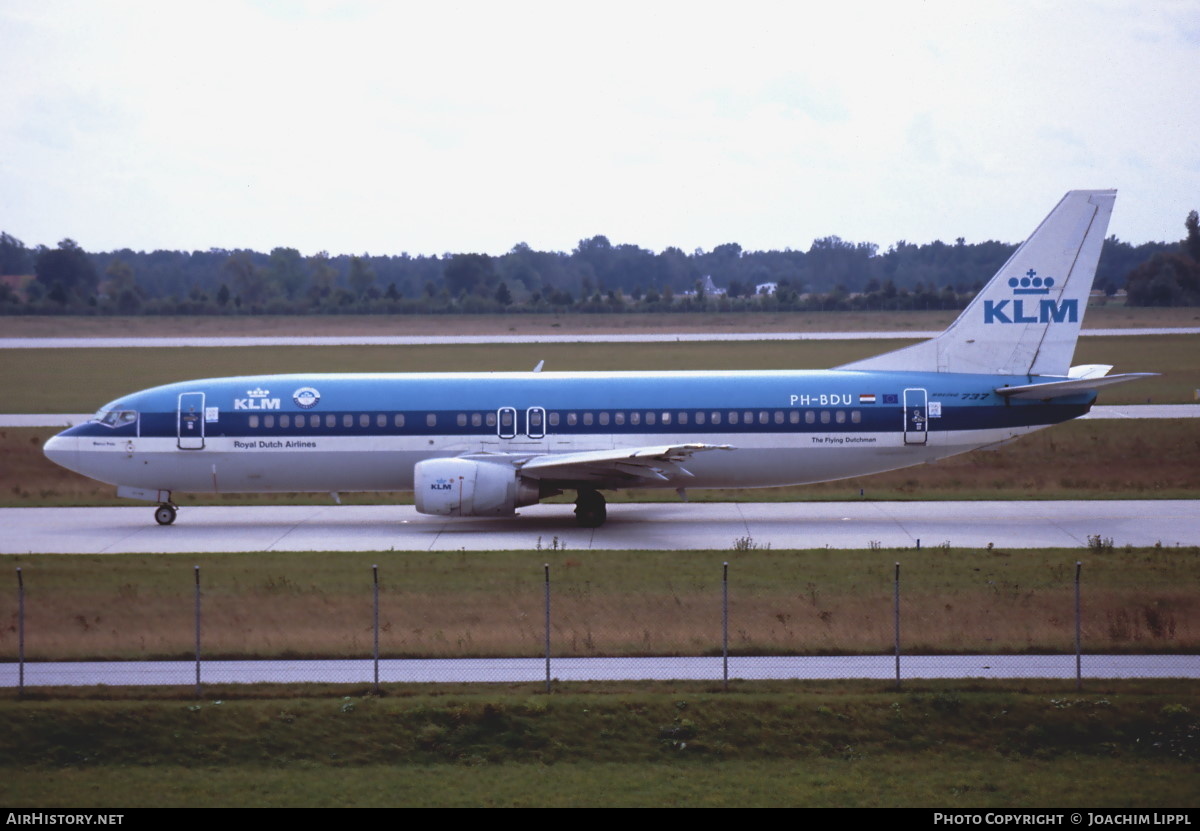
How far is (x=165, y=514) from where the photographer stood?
113ft

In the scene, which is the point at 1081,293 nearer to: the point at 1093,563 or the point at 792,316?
the point at 1093,563

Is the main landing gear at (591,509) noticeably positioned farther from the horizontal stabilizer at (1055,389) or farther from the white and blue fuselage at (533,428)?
the horizontal stabilizer at (1055,389)

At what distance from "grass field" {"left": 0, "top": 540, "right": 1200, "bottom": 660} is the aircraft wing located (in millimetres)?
3536

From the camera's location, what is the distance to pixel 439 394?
34125 millimetres

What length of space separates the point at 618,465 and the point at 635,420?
194cm

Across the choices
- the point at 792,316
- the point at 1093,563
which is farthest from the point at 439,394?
the point at 792,316

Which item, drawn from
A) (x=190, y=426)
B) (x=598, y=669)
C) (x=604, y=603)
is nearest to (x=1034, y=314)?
(x=604, y=603)

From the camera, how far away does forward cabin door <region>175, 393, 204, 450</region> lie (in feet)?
111

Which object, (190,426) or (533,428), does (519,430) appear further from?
(190,426)

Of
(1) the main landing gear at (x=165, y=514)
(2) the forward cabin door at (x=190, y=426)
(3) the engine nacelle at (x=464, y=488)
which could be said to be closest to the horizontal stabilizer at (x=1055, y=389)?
(3) the engine nacelle at (x=464, y=488)

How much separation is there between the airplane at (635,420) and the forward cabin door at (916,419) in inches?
1.4

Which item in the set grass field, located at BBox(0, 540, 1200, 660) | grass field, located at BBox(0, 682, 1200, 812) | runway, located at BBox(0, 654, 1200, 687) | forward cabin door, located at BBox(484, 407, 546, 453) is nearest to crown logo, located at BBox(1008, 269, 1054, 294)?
grass field, located at BBox(0, 540, 1200, 660)

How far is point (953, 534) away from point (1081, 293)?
Result: 772 cm

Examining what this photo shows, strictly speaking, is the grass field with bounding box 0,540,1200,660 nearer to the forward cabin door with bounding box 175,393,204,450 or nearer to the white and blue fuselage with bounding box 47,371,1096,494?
the white and blue fuselage with bounding box 47,371,1096,494
